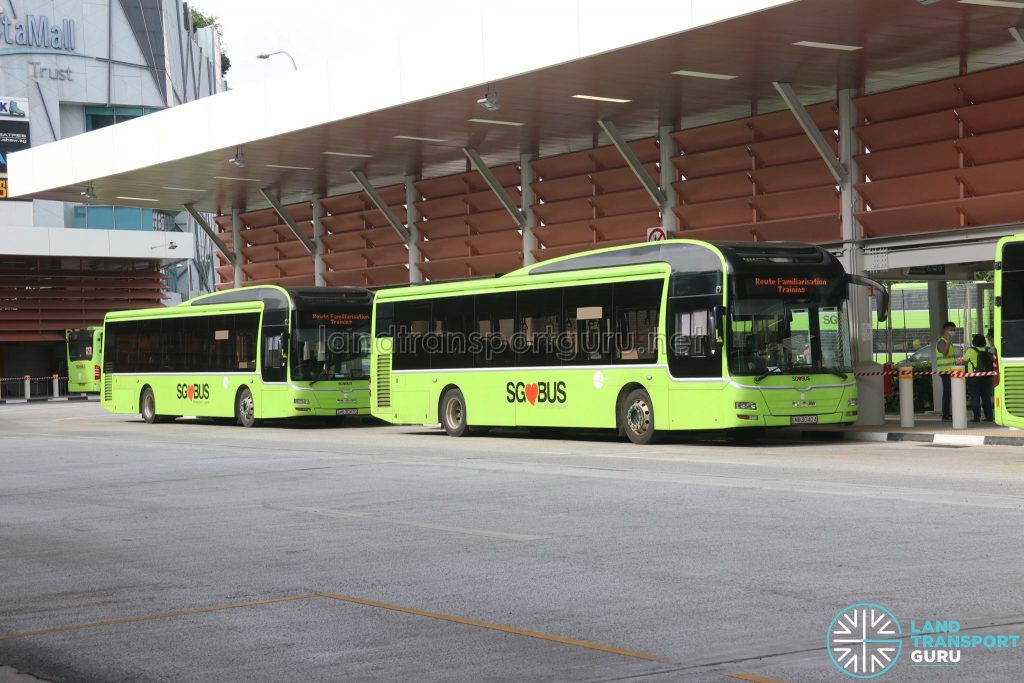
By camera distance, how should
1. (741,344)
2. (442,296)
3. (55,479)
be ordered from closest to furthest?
(55,479) → (741,344) → (442,296)

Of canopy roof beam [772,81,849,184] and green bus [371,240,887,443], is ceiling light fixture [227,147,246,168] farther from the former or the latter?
canopy roof beam [772,81,849,184]

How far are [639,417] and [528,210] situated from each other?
34.2ft

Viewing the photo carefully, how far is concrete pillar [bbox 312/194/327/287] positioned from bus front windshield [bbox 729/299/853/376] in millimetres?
20266

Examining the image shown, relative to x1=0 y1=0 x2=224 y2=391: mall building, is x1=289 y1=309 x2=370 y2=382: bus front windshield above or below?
below

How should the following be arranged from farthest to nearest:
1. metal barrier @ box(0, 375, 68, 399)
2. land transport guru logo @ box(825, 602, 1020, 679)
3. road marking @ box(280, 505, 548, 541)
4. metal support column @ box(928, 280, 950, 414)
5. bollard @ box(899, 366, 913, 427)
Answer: metal barrier @ box(0, 375, 68, 399) → metal support column @ box(928, 280, 950, 414) → bollard @ box(899, 366, 913, 427) → road marking @ box(280, 505, 548, 541) → land transport guru logo @ box(825, 602, 1020, 679)

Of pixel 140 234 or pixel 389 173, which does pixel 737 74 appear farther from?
pixel 140 234

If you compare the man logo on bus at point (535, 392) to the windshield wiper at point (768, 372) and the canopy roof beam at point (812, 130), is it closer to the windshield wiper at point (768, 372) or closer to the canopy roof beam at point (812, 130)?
the windshield wiper at point (768, 372)

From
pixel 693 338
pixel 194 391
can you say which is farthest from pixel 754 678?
pixel 194 391

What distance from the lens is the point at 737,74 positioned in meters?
23.2

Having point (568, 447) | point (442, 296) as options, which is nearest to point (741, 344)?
point (568, 447)

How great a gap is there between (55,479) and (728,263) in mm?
9992

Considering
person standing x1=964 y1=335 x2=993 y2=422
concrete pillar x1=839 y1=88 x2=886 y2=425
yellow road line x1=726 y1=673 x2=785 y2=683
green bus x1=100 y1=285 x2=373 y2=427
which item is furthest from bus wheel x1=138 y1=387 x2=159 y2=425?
yellow road line x1=726 y1=673 x2=785 y2=683

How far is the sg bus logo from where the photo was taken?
110 ft

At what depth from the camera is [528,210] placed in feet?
104
